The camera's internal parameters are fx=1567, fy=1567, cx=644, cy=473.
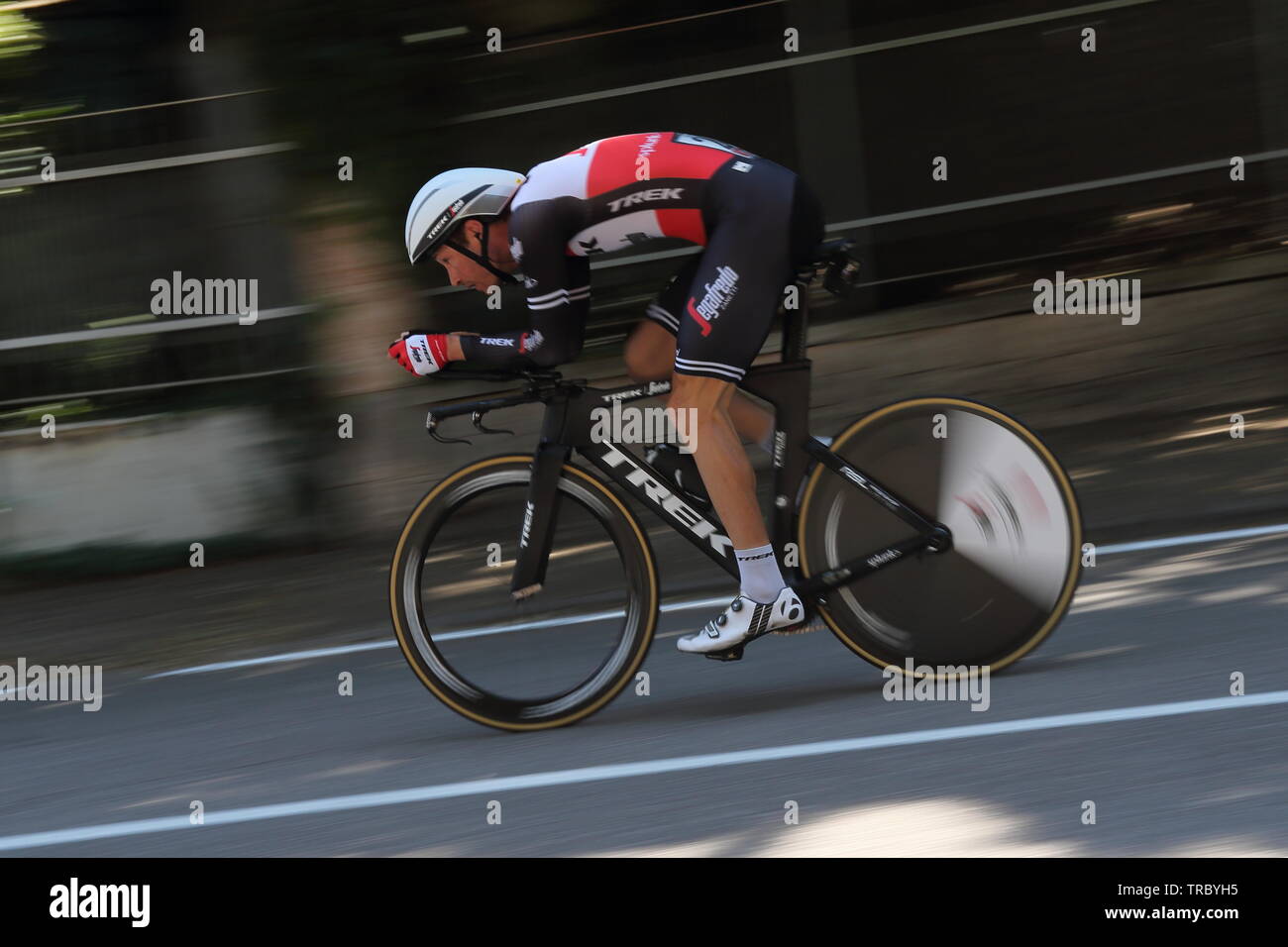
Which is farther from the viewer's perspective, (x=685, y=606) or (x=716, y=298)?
(x=685, y=606)

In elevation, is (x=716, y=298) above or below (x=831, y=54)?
below

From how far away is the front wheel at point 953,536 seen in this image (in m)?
4.80

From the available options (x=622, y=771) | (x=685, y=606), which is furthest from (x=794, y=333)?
(x=685, y=606)

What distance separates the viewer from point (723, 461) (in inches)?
188

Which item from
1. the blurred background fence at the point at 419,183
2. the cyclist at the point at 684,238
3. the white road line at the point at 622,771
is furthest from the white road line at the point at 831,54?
the white road line at the point at 622,771

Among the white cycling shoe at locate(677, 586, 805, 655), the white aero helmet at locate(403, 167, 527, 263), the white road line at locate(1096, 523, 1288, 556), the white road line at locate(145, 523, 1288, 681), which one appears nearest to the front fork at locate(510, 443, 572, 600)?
the white cycling shoe at locate(677, 586, 805, 655)

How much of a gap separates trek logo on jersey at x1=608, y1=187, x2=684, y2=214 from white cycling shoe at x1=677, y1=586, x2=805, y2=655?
1239mm

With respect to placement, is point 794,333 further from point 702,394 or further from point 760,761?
point 760,761

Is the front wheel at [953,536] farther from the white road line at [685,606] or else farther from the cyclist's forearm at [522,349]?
the white road line at [685,606]

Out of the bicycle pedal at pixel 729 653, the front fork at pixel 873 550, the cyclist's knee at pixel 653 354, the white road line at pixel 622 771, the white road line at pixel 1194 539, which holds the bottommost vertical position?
the white road line at pixel 622 771

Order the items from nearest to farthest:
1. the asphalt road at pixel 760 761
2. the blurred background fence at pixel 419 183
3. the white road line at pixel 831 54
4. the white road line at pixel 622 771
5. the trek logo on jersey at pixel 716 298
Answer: the asphalt road at pixel 760 761, the white road line at pixel 622 771, the trek logo on jersey at pixel 716 298, the blurred background fence at pixel 419 183, the white road line at pixel 831 54

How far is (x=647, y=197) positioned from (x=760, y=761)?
169 centimetres

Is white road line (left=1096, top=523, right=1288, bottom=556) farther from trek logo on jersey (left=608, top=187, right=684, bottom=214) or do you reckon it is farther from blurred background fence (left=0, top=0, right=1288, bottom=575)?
trek logo on jersey (left=608, top=187, right=684, bottom=214)

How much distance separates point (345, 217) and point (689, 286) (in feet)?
14.6
